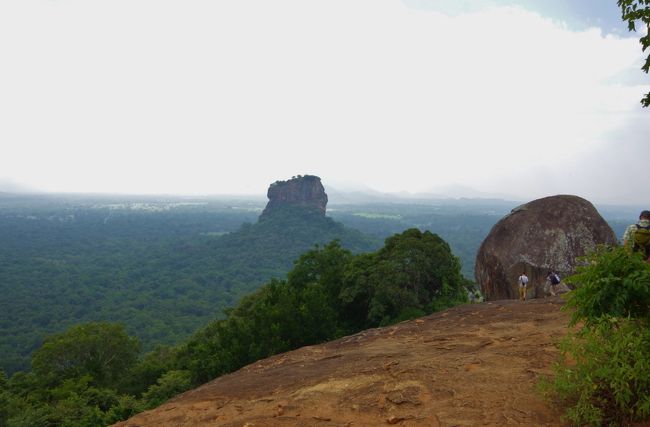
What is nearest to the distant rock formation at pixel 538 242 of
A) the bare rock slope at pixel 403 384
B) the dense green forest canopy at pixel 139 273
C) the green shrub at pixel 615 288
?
the bare rock slope at pixel 403 384

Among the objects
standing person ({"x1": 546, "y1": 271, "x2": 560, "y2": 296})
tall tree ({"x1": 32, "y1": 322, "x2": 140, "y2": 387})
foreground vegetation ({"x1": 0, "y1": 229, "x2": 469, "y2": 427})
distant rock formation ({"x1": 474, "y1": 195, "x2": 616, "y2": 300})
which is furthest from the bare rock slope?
tall tree ({"x1": 32, "y1": 322, "x2": 140, "y2": 387})

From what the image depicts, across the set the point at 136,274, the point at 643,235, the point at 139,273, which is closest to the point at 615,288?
the point at 643,235

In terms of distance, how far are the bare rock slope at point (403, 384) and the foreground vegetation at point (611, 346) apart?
56 cm

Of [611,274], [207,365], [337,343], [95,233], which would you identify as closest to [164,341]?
[207,365]

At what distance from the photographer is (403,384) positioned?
6250mm

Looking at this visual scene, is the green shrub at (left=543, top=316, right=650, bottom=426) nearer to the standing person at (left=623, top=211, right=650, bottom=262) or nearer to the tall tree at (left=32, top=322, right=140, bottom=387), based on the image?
the standing person at (left=623, top=211, right=650, bottom=262)

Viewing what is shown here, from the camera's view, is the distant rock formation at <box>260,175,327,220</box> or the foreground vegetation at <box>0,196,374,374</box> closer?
the foreground vegetation at <box>0,196,374,374</box>

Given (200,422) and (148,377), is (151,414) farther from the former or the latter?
(148,377)

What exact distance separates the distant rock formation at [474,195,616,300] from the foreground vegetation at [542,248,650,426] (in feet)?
47.4

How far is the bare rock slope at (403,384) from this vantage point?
5.15 meters

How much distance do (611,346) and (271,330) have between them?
1654 cm

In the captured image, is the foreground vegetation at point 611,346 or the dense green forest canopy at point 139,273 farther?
the dense green forest canopy at point 139,273

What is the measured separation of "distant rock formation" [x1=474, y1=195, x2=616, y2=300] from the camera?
1739 centimetres

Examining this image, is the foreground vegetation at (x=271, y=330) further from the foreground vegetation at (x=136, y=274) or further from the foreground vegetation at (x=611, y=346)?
the foreground vegetation at (x=136, y=274)
